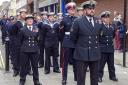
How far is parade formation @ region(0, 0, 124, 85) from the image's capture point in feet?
26.3

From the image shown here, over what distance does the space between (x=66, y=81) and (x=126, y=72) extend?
2847mm

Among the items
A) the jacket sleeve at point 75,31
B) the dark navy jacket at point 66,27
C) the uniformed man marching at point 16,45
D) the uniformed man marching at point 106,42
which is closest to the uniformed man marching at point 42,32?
the uniformed man marching at point 16,45

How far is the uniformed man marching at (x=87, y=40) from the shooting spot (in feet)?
26.1

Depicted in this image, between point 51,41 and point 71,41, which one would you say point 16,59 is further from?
point 71,41

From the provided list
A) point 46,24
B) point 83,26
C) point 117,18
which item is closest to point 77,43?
point 83,26

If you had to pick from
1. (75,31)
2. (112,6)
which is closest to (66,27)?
(75,31)

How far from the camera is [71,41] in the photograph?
934 cm

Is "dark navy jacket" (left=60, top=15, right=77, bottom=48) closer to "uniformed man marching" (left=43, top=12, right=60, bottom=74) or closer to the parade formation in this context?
the parade formation

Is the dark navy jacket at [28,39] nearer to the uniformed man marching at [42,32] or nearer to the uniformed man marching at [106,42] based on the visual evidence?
the uniformed man marching at [106,42]

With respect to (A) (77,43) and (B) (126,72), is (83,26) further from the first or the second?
(B) (126,72)

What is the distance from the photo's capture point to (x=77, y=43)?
26.9ft

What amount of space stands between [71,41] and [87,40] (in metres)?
1.39

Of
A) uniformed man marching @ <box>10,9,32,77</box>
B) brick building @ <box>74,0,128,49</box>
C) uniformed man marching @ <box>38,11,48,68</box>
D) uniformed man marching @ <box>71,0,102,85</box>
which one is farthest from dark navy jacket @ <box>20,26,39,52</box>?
brick building @ <box>74,0,128,49</box>

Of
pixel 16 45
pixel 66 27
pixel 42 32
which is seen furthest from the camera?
pixel 42 32
